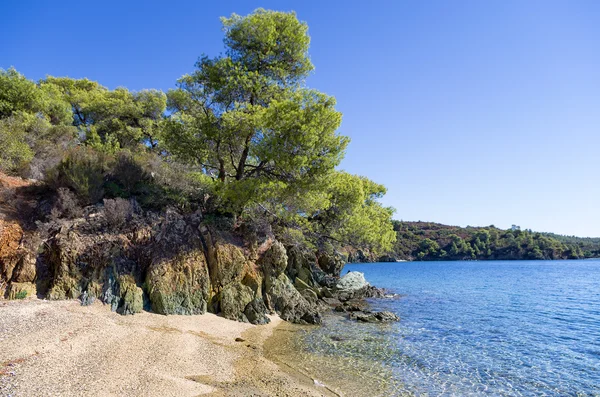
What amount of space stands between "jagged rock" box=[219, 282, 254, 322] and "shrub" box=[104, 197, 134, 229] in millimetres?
5989

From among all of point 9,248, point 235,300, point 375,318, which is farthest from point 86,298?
point 375,318

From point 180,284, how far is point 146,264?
1.90 m

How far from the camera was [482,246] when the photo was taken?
128 metres

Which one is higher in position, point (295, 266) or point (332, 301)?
point (295, 266)

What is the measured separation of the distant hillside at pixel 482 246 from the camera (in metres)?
122

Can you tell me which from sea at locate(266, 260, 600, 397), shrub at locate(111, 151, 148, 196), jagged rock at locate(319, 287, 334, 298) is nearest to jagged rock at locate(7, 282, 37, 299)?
shrub at locate(111, 151, 148, 196)

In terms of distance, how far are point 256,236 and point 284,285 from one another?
318 cm

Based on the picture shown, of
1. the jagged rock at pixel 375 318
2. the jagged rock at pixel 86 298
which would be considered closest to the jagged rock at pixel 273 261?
the jagged rock at pixel 375 318

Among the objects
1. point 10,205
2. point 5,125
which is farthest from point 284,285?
point 5,125

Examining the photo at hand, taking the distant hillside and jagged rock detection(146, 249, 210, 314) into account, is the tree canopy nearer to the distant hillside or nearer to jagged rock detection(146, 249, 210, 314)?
jagged rock detection(146, 249, 210, 314)

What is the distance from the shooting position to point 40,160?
20812 millimetres

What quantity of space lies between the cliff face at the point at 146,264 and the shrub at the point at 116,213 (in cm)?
6

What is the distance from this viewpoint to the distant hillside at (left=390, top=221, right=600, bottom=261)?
122m

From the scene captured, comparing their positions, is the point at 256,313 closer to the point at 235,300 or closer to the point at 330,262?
the point at 235,300
